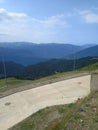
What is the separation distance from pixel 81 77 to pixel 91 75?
1464mm

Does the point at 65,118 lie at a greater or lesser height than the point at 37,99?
greater

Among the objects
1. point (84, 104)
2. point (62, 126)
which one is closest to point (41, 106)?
point (84, 104)

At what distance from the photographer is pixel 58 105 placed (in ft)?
51.3

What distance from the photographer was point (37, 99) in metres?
17.6

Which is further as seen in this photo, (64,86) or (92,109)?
(64,86)

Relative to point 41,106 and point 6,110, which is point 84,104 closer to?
point 41,106

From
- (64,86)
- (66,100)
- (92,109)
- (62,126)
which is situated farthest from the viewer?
(64,86)

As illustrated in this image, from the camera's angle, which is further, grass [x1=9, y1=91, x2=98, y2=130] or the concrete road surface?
the concrete road surface

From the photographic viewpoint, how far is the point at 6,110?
15406 millimetres

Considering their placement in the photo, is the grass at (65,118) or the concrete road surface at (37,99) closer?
the grass at (65,118)

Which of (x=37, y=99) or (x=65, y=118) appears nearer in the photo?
(x=65, y=118)

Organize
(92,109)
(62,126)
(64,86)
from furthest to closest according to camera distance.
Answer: (64,86) < (92,109) < (62,126)

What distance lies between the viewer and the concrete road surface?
47.0ft

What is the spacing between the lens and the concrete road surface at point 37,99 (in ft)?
47.0
